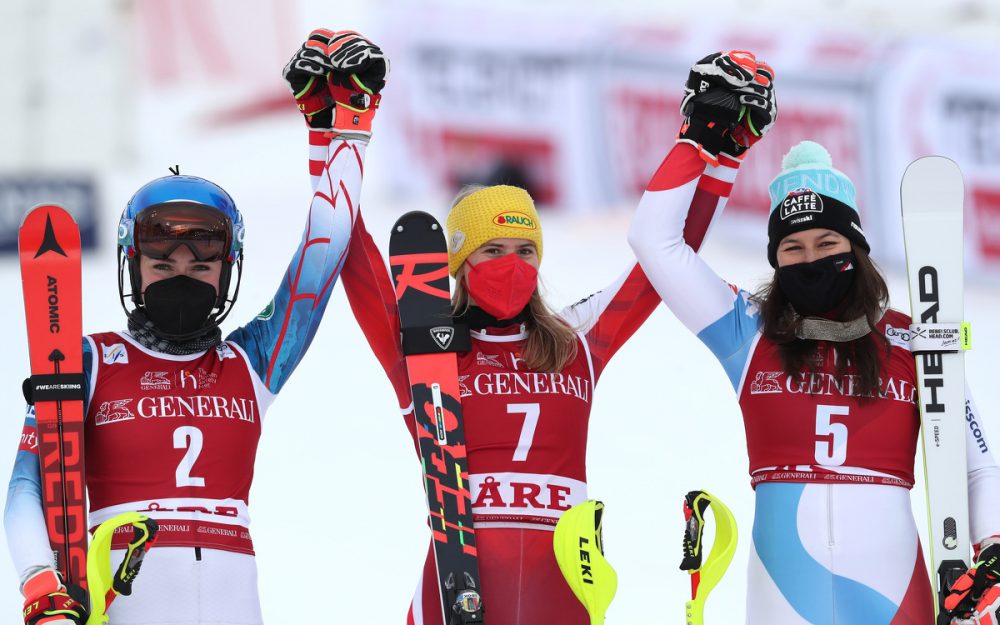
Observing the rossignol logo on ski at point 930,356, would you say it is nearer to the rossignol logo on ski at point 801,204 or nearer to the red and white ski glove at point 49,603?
the rossignol logo on ski at point 801,204

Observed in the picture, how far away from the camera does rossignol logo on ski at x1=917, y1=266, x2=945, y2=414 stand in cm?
321

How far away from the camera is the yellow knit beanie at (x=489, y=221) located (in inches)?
135

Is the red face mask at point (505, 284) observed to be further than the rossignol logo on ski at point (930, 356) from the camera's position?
Yes

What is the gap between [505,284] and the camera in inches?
131

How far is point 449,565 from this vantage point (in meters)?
3.16

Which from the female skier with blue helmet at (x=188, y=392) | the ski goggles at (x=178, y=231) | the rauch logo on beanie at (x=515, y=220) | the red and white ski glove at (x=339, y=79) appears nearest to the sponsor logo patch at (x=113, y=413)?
the female skier with blue helmet at (x=188, y=392)

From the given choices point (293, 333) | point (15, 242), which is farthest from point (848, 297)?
point (15, 242)

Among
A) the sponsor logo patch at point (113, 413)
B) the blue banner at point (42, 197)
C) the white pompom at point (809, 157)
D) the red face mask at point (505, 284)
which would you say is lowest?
the sponsor logo patch at point (113, 413)

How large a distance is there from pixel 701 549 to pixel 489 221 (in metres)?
1.00

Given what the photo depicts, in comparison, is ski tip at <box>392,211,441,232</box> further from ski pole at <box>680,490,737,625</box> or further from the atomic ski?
ski pole at <box>680,490,737,625</box>

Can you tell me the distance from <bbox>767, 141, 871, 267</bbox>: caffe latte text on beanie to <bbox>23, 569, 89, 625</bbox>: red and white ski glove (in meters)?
1.87

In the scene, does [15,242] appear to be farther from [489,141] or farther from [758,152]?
[758,152]

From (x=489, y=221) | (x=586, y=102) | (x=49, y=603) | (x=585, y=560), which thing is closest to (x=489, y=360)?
(x=489, y=221)

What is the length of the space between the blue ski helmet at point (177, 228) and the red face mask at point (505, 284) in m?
0.64
